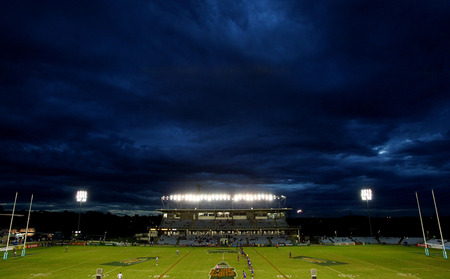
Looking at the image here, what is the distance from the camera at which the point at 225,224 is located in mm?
122062

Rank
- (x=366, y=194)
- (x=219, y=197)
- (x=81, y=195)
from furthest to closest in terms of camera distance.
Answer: (x=219, y=197)
(x=366, y=194)
(x=81, y=195)

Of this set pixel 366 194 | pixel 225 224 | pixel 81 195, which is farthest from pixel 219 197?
pixel 366 194

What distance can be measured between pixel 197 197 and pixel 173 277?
83144mm

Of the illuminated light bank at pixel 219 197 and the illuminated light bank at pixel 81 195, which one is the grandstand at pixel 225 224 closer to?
the illuminated light bank at pixel 219 197

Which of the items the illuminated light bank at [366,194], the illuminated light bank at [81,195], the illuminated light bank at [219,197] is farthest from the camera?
the illuminated light bank at [219,197]

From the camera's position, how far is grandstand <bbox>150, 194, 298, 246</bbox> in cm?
10756

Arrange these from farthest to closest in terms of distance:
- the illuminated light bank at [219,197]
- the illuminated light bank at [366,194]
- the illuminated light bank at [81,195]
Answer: the illuminated light bank at [219,197] < the illuminated light bank at [366,194] < the illuminated light bank at [81,195]

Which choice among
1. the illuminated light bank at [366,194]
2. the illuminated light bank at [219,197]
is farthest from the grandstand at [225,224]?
the illuminated light bank at [366,194]

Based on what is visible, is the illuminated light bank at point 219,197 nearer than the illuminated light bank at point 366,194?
No

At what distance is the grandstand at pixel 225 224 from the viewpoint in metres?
108

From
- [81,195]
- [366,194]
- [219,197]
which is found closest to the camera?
[81,195]

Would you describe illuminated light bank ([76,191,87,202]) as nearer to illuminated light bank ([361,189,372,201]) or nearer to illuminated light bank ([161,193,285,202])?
illuminated light bank ([161,193,285,202])

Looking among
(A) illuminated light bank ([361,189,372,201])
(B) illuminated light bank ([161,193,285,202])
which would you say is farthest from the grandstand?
(A) illuminated light bank ([361,189,372,201])

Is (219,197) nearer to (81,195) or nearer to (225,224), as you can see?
(225,224)
